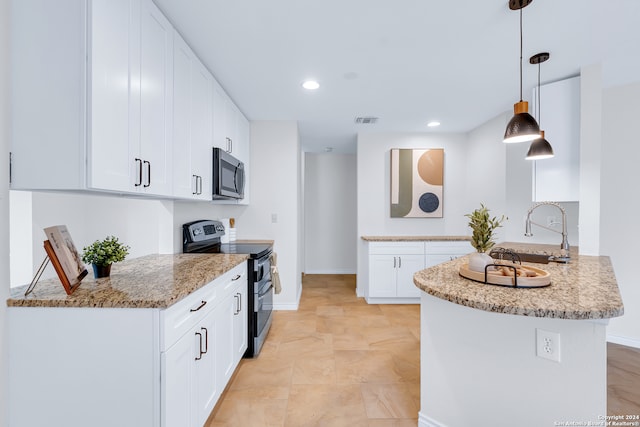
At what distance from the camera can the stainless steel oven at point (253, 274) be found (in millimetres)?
2443

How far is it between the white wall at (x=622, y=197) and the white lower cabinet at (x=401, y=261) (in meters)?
1.41

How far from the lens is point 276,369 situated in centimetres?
227

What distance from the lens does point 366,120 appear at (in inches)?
143

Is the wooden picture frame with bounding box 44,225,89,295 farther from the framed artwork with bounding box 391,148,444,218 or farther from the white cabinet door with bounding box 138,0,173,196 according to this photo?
the framed artwork with bounding box 391,148,444,218

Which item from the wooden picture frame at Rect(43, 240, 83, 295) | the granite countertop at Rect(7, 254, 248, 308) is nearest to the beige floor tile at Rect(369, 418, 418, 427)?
the granite countertop at Rect(7, 254, 248, 308)

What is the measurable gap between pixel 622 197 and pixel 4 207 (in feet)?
14.6

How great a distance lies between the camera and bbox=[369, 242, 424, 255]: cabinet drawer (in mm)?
3855

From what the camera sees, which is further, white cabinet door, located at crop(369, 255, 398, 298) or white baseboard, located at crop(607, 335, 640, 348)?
white cabinet door, located at crop(369, 255, 398, 298)

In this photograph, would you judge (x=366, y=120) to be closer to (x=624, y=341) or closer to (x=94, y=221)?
(x=94, y=221)

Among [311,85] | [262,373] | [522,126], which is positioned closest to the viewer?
[522,126]

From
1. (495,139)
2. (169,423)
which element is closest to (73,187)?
(169,423)

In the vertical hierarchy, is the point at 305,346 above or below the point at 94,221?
below

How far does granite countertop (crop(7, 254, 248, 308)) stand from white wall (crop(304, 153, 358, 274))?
12.3 feet

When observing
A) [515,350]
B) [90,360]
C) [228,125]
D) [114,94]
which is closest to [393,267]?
[515,350]
